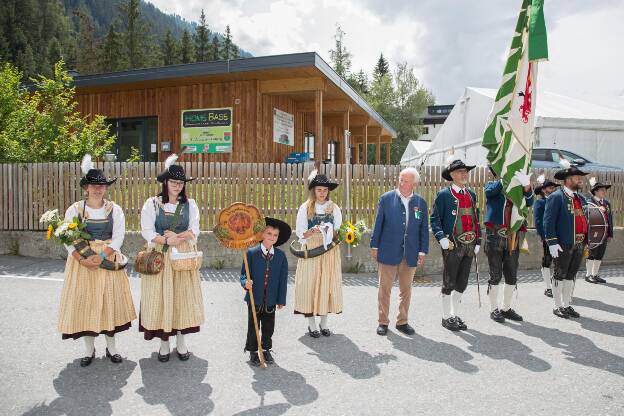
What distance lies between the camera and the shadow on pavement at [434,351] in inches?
174

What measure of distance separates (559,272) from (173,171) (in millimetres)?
5039

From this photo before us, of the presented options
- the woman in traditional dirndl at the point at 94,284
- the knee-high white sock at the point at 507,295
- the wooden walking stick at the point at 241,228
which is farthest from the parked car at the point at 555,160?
the woman in traditional dirndl at the point at 94,284

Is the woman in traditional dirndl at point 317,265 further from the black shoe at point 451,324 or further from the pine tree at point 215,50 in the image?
the pine tree at point 215,50

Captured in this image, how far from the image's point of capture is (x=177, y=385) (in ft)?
12.8

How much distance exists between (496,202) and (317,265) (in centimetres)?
249

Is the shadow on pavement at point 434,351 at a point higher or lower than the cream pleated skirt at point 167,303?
lower

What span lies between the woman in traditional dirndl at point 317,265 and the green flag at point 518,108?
231cm

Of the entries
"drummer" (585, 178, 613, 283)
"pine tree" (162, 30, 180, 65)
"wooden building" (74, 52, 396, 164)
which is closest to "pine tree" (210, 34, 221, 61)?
"pine tree" (162, 30, 180, 65)

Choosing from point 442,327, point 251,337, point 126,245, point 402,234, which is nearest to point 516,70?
point 402,234

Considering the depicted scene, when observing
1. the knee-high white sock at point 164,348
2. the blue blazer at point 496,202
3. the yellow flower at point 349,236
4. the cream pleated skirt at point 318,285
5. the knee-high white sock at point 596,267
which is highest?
the blue blazer at point 496,202

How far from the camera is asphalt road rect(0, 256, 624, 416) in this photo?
3.54 m

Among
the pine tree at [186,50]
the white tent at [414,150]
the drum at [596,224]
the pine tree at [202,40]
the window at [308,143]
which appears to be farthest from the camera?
the pine tree at [202,40]

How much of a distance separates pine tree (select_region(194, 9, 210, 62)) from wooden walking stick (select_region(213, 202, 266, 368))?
214 ft

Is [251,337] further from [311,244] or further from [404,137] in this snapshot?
[404,137]
